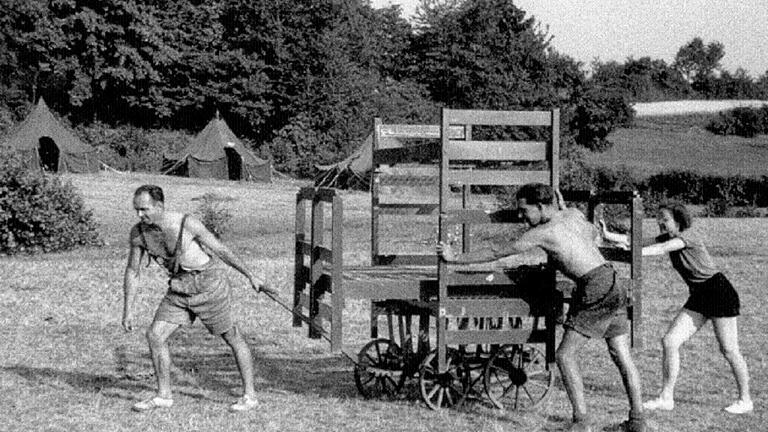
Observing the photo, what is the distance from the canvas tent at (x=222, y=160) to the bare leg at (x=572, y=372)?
44.4 m

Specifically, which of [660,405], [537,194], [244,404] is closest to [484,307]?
[537,194]

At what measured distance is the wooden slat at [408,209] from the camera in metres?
10.2

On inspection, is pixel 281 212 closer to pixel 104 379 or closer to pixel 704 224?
pixel 704 224

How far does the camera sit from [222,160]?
5147 cm

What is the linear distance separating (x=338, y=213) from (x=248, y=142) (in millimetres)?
57734

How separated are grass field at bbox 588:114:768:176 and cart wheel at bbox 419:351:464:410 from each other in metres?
43.3

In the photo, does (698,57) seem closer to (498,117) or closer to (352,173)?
(352,173)

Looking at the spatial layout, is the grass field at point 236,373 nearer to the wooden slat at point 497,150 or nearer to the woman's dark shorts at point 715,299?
the woman's dark shorts at point 715,299

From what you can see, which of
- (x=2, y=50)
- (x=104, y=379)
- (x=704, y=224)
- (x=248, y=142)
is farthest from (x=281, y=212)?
(x=2, y=50)

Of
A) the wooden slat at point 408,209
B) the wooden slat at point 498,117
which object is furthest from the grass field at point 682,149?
the wooden slat at point 498,117

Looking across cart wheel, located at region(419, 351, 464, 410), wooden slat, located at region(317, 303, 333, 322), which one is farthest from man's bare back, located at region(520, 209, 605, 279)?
wooden slat, located at region(317, 303, 333, 322)

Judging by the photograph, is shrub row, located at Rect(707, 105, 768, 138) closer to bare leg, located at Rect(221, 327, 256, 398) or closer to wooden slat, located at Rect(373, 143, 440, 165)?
wooden slat, located at Rect(373, 143, 440, 165)

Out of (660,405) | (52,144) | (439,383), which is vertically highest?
(52,144)

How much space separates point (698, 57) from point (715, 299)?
467 feet
